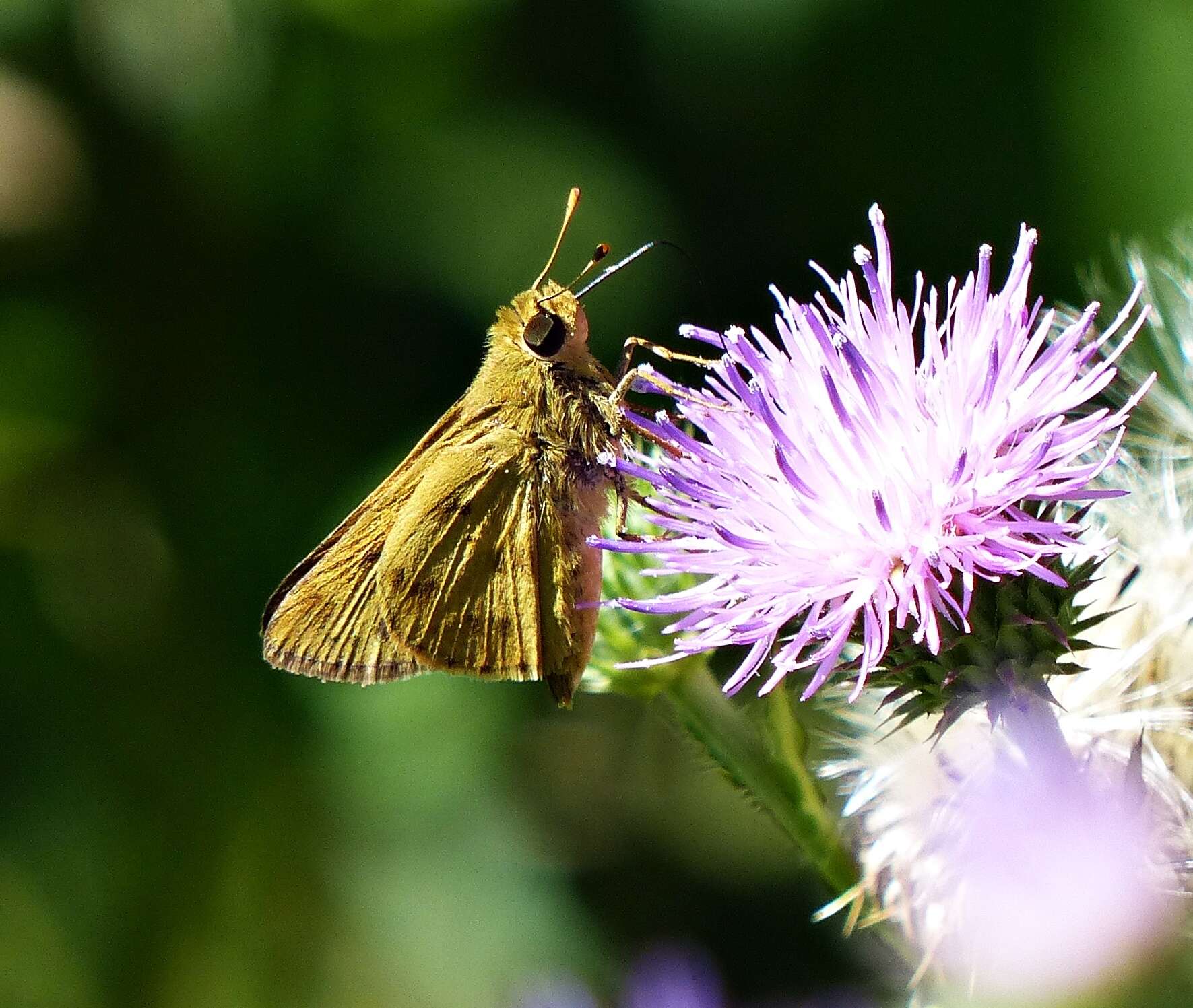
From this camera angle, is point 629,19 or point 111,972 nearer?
point 111,972

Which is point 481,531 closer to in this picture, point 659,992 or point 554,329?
point 554,329

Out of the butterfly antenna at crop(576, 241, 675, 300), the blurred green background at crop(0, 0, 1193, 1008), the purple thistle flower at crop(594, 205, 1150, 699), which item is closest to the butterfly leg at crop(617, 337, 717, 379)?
the butterfly antenna at crop(576, 241, 675, 300)

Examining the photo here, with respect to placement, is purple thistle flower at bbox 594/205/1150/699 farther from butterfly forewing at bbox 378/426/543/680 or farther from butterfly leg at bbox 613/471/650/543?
butterfly forewing at bbox 378/426/543/680

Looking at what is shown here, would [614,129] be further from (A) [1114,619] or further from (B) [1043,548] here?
(B) [1043,548]

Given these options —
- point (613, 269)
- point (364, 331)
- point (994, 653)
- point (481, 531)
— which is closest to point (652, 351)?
point (613, 269)

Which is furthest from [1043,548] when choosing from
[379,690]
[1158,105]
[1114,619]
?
[1158,105]

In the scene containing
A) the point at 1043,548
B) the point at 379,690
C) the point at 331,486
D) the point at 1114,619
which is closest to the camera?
the point at 1043,548
